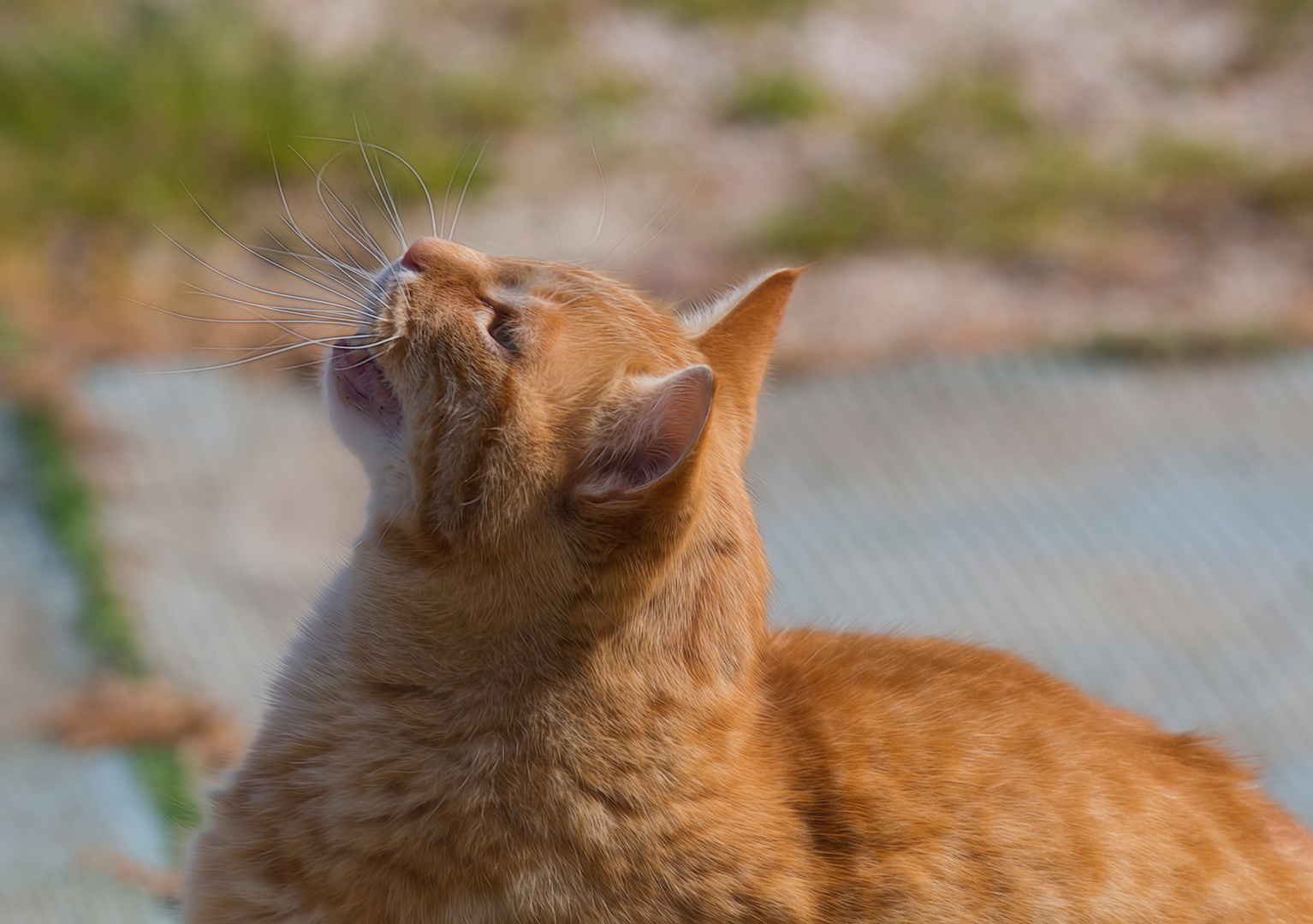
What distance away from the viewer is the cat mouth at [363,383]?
1.72m

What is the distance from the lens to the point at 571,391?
64.4 inches

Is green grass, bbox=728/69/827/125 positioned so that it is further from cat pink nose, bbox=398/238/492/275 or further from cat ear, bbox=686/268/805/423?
cat pink nose, bbox=398/238/492/275

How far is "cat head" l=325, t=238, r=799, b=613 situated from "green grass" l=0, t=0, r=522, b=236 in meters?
3.05

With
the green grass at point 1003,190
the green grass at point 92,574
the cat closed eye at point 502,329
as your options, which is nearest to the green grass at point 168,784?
the green grass at point 92,574

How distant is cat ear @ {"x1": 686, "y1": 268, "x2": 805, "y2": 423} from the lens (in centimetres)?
183

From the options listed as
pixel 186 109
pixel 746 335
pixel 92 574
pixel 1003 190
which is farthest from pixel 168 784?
pixel 1003 190

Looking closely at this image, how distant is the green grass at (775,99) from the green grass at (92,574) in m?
3.24

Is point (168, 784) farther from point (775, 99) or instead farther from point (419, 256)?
point (775, 99)

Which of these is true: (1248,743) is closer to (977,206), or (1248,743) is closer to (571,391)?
(571,391)

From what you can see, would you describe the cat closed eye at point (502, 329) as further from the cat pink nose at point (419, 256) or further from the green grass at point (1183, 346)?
the green grass at point (1183, 346)

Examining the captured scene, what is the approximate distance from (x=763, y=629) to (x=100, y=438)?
246 centimetres

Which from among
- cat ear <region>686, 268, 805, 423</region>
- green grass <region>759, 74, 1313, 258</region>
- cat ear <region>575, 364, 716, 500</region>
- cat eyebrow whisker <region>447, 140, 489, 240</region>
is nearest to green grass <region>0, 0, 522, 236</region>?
cat eyebrow whisker <region>447, 140, 489, 240</region>

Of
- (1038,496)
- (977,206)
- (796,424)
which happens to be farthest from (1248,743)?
(977,206)

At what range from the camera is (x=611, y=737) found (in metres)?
1.58
